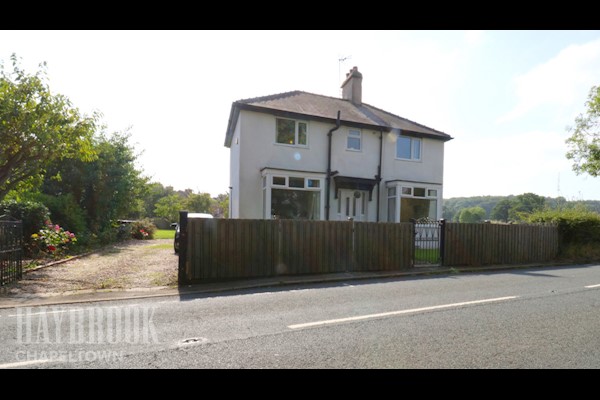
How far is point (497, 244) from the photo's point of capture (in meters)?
13.2

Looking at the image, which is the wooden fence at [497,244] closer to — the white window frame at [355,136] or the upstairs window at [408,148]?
the upstairs window at [408,148]

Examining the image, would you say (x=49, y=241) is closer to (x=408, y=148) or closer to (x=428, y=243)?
(x=428, y=243)

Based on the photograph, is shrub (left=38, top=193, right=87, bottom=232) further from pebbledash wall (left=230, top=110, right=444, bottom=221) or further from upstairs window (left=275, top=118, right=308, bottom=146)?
upstairs window (left=275, top=118, right=308, bottom=146)

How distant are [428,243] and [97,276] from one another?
10.5 m

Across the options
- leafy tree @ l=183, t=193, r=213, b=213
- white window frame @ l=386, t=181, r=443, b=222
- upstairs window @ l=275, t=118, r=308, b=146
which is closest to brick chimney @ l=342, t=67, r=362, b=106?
upstairs window @ l=275, t=118, r=308, b=146

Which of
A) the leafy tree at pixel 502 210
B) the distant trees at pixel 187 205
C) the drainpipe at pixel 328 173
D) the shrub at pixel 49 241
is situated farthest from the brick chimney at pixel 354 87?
the leafy tree at pixel 502 210

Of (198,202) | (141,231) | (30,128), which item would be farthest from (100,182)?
(198,202)

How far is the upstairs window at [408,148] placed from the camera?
17.7m

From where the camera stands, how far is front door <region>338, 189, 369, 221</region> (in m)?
16.4

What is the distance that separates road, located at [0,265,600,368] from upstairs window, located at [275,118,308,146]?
9.15 m

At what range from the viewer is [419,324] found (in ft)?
16.7

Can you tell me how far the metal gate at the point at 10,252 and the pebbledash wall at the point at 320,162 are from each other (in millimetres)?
7788

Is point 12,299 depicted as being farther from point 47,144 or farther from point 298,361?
point 298,361
